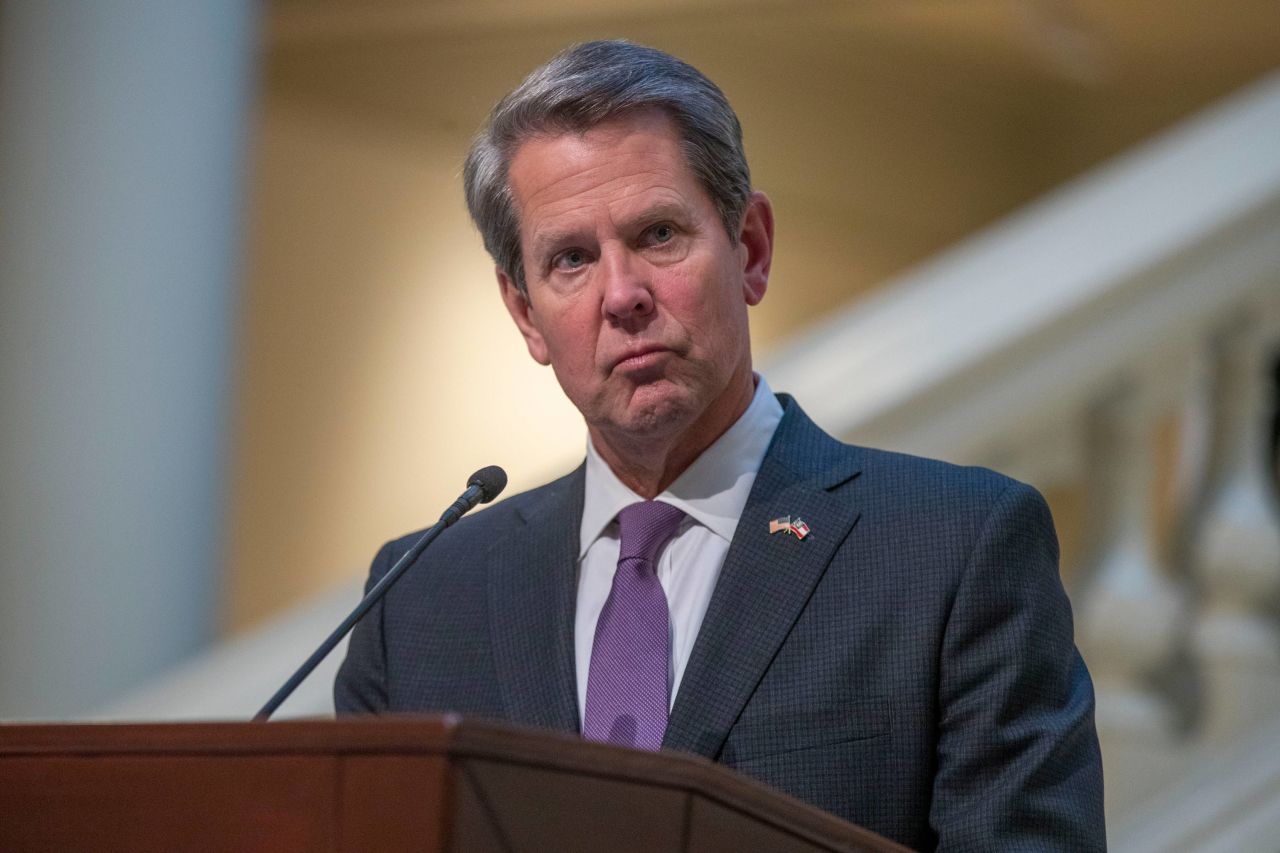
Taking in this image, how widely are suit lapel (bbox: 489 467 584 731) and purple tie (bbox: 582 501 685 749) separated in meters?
0.03

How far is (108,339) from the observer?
320cm

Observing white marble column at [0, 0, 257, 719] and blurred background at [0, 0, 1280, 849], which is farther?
white marble column at [0, 0, 257, 719]

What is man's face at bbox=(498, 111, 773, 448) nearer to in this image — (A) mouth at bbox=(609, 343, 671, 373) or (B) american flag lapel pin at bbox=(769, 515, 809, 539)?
(A) mouth at bbox=(609, 343, 671, 373)

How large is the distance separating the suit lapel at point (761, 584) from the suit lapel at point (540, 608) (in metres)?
0.14

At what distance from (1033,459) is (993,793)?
0.96 metres

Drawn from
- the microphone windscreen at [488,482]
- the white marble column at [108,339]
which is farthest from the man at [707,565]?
the white marble column at [108,339]

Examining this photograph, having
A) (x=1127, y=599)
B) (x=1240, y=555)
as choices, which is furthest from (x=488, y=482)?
(x=1240, y=555)

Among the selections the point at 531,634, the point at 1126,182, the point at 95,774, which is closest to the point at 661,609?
the point at 531,634

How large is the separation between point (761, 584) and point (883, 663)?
14cm

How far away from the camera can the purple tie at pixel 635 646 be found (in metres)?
1.63

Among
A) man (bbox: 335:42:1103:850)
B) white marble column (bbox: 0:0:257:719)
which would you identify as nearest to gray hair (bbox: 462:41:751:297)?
man (bbox: 335:42:1103:850)

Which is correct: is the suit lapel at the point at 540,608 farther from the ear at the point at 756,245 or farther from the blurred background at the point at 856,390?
the blurred background at the point at 856,390

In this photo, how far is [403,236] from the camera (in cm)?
650

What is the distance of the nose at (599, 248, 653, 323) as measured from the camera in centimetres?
167
